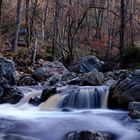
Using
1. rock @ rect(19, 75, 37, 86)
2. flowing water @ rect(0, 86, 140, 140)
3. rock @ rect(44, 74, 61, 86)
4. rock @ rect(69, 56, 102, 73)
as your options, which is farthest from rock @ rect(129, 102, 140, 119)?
rock @ rect(69, 56, 102, 73)

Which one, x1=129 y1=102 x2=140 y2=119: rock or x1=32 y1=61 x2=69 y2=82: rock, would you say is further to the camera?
x1=32 y1=61 x2=69 y2=82: rock

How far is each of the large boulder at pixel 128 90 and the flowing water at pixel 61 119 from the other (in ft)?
1.28

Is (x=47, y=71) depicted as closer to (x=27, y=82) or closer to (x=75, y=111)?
(x=27, y=82)

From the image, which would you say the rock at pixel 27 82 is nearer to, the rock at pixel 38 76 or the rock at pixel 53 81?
the rock at pixel 53 81

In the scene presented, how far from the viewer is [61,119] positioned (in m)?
9.74

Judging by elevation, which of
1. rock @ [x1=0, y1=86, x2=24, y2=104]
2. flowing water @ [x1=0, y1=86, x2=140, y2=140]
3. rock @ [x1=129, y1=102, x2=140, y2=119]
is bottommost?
flowing water @ [x1=0, y1=86, x2=140, y2=140]

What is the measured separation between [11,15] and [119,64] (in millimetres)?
11265

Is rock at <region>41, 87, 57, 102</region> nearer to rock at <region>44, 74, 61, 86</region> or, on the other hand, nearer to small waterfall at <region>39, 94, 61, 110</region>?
small waterfall at <region>39, 94, 61, 110</region>

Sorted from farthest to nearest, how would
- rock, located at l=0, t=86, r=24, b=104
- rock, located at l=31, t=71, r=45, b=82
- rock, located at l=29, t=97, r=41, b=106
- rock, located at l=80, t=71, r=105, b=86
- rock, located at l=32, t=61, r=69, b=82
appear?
rock, located at l=32, t=61, r=69, b=82 → rock, located at l=31, t=71, r=45, b=82 → rock, located at l=80, t=71, r=105, b=86 → rock, located at l=0, t=86, r=24, b=104 → rock, located at l=29, t=97, r=41, b=106

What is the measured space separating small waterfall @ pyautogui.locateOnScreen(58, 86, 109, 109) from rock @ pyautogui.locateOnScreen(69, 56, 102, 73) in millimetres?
7494

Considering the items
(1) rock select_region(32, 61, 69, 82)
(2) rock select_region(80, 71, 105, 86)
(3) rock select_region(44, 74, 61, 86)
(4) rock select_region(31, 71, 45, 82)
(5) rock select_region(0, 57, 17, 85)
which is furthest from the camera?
(1) rock select_region(32, 61, 69, 82)

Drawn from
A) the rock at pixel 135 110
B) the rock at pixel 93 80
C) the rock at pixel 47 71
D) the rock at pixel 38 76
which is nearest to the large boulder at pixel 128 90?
the rock at pixel 135 110

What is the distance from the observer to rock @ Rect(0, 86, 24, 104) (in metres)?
12.2

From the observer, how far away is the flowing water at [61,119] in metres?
8.28
